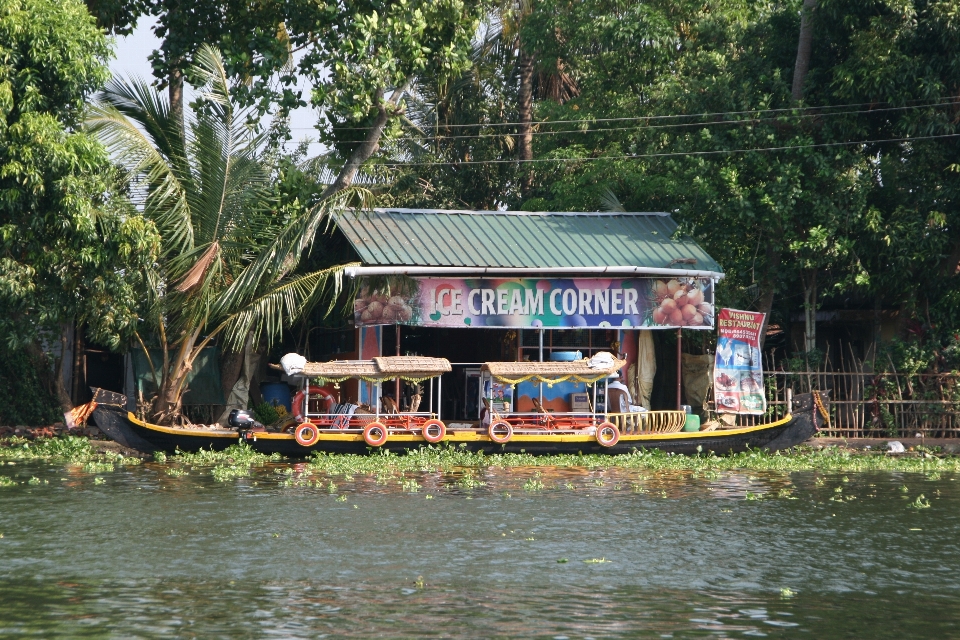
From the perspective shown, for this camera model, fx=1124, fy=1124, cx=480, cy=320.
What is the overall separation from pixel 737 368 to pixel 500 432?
490 cm

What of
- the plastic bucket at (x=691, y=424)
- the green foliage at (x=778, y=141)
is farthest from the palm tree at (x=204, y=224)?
the plastic bucket at (x=691, y=424)

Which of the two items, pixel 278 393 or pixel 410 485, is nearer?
pixel 410 485

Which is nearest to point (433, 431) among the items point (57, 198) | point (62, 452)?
→ point (62, 452)

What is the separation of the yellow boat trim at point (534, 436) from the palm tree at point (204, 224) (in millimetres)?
2330

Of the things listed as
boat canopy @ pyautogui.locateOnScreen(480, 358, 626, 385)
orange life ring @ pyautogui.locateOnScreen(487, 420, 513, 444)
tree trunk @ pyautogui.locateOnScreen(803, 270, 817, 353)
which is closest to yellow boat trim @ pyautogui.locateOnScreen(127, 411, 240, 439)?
orange life ring @ pyautogui.locateOnScreen(487, 420, 513, 444)

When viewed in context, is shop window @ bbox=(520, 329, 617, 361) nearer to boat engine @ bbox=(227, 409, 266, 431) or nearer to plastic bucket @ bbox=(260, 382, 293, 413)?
plastic bucket @ bbox=(260, 382, 293, 413)

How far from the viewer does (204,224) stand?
19750 millimetres

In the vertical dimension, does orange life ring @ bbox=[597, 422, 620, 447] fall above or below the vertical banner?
below

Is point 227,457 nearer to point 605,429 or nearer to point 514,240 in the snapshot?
point 605,429

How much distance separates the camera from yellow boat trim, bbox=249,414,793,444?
59.0ft

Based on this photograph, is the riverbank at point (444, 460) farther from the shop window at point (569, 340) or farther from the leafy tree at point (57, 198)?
the shop window at point (569, 340)

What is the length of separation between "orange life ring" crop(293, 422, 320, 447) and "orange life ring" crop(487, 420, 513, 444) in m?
2.81

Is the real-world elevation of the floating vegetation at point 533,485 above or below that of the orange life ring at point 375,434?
below

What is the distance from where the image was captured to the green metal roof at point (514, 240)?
66.4 ft
